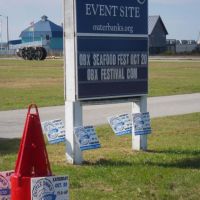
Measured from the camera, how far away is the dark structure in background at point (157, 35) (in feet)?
383

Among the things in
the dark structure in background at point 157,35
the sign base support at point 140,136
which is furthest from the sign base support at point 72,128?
the dark structure in background at point 157,35

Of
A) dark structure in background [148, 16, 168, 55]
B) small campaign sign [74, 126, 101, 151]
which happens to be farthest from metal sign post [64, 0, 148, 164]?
dark structure in background [148, 16, 168, 55]

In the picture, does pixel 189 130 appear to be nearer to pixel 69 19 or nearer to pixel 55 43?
pixel 69 19

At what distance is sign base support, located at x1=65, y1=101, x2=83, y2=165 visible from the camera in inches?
345

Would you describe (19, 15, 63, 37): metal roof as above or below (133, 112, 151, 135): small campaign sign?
above

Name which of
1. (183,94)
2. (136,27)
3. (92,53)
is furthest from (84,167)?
(183,94)

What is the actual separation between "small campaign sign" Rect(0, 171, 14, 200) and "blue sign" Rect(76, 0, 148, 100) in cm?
311

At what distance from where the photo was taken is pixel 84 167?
855 centimetres

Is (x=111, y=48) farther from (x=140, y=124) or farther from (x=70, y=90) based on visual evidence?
(x=140, y=124)

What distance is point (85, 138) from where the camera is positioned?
344 inches

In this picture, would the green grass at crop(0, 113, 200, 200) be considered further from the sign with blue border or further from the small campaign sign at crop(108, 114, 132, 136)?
the sign with blue border

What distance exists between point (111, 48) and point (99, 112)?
21.9 feet

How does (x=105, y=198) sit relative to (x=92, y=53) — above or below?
below

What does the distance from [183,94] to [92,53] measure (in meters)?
13.8
